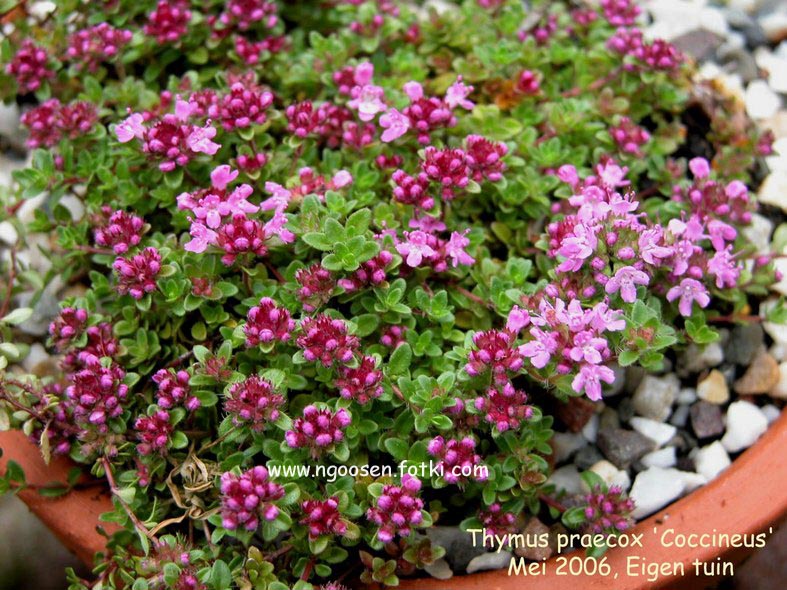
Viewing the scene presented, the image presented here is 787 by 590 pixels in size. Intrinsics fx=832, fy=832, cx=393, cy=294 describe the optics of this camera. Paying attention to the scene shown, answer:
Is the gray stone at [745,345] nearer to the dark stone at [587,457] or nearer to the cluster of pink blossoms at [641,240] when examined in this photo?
the cluster of pink blossoms at [641,240]

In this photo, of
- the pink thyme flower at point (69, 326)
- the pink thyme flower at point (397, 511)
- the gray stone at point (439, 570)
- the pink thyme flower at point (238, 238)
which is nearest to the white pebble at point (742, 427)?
the gray stone at point (439, 570)

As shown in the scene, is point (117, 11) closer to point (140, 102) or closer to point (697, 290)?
point (140, 102)

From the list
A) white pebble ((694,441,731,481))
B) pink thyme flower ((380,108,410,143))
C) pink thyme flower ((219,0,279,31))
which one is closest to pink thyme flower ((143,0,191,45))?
pink thyme flower ((219,0,279,31))

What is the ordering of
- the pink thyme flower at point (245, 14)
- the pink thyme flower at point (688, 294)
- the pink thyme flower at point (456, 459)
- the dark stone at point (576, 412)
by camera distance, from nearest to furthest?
the pink thyme flower at point (456, 459), the pink thyme flower at point (688, 294), the dark stone at point (576, 412), the pink thyme flower at point (245, 14)

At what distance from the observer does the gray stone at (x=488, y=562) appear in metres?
2.03

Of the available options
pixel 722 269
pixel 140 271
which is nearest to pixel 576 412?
pixel 722 269

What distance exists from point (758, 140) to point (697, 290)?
2.56 feet

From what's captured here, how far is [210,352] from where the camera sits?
1.98 meters

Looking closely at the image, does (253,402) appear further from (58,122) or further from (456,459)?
(58,122)

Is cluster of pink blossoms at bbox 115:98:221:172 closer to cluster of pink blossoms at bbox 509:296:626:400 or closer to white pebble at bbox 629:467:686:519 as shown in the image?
cluster of pink blossoms at bbox 509:296:626:400

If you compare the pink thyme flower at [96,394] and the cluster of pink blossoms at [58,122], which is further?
the cluster of pink blossoms at [58,122]

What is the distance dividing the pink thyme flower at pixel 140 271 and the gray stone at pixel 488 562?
→ 40.5 inches

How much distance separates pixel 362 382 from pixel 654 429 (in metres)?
0.92

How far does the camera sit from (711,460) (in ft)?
7.39
